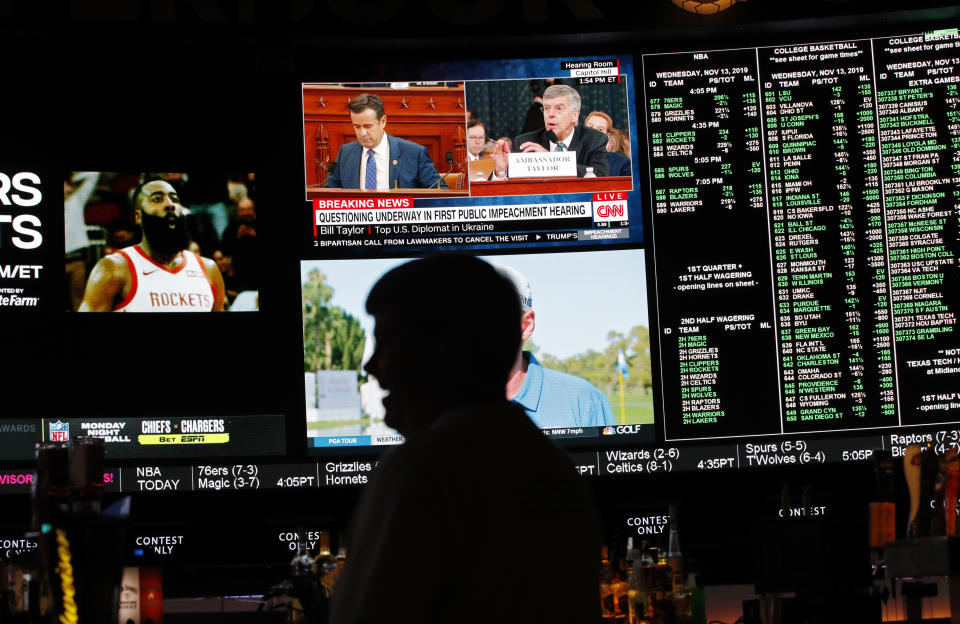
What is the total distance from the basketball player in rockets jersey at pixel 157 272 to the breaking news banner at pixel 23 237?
222 millimetres

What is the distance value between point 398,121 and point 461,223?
20.1 inches

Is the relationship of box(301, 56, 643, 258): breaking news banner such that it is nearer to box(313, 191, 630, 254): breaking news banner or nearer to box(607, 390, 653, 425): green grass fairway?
box(313, 191, 630, 254): breaking news banner

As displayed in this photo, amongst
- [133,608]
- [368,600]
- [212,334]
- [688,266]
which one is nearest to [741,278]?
[688,266]

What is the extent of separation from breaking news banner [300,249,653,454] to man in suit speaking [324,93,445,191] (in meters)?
0.33

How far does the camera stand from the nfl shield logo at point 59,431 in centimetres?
437

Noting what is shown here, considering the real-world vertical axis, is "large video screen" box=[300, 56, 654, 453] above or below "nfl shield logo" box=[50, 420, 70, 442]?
above

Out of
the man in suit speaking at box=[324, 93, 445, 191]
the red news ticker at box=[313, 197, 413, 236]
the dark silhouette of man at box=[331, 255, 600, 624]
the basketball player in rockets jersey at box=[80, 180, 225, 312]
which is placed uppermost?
the man in suit speaking at box=[324, 93, 445, 191]

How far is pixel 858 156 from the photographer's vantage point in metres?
4.55

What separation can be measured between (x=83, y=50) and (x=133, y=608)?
2477 mm

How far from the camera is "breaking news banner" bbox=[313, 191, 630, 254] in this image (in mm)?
4555

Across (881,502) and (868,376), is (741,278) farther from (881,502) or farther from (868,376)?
(881,502)

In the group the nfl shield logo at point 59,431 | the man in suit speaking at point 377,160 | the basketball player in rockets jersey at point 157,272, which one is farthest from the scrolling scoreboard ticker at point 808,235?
the nfl shield logo at point 59,431

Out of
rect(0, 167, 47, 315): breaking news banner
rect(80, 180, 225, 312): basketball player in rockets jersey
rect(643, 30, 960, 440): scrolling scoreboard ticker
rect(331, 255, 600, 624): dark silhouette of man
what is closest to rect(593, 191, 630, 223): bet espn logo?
rect(643, 30, 960, 440): scrolling scoreboard ticker

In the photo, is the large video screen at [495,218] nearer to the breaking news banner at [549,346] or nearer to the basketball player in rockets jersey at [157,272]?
the breaking news banner at [549,346]
